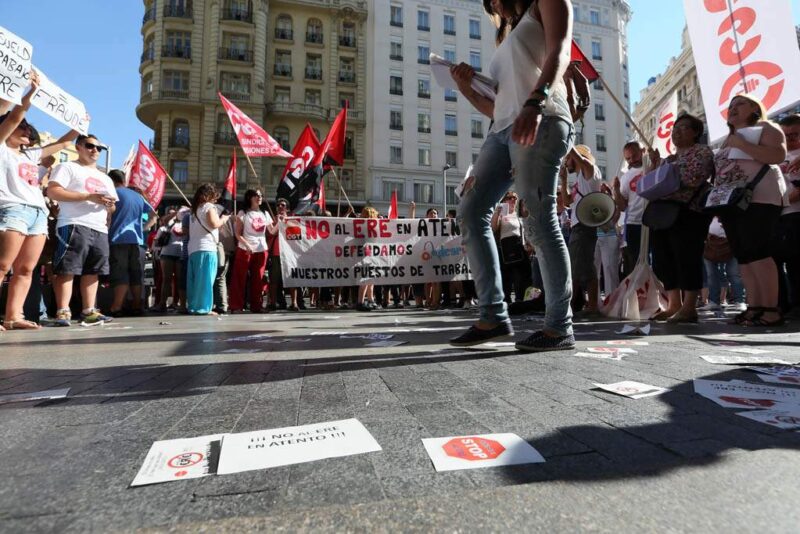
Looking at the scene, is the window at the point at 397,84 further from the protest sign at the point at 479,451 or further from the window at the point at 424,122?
the protest sign at the point at 479,451

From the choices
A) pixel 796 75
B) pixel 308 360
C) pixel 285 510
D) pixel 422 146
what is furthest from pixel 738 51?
pixel 422 146

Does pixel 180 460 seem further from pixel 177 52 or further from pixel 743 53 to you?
pixel 177 52

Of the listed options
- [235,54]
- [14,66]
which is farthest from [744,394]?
[235,54]

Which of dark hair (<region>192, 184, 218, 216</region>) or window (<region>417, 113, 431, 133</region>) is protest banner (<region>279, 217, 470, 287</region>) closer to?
dark hair (<region>192, 184, 218, 216</region>)

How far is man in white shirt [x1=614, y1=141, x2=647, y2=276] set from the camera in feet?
17.7

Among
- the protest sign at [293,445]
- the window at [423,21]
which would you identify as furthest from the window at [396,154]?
the protest sign at [293,445]

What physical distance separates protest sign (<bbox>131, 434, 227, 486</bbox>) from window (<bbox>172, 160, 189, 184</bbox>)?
3294cm

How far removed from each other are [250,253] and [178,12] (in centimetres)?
3165

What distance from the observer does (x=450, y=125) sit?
36344mm

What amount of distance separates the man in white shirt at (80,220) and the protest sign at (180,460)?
445cm

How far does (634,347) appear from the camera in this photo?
2.53 m

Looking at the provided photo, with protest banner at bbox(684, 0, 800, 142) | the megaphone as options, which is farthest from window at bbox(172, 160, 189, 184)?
protest banner at bbox(684, 0, 800, 142)

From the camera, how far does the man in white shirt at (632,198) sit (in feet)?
17.7

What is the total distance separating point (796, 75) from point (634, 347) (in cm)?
365
